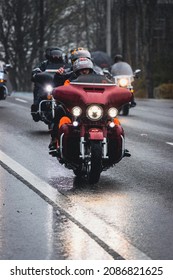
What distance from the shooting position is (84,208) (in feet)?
33.7

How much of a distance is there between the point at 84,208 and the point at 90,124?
183 centimetres

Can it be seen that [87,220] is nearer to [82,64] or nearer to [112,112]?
[112,112]

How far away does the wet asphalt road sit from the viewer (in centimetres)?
831

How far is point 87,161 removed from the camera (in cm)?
1178

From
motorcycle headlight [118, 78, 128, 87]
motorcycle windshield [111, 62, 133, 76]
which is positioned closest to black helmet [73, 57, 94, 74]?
motorcycle headlight [118, 78, 128, 87]

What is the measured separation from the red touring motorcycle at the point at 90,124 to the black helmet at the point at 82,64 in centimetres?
50

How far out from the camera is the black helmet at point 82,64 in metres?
12.6

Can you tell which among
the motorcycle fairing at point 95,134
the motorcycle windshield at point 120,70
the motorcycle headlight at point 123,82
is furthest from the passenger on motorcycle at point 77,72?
the motorcycle windshield at point 120,70

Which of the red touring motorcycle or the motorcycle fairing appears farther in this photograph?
the red touring motorcycle

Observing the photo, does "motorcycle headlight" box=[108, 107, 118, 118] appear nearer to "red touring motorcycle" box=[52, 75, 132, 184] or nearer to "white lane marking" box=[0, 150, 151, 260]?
"red touring motorcycle" box=[52, 75, 132, 184]

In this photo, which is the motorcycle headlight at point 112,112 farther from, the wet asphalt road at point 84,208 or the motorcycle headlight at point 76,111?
the wet asphalt road at point 84,208

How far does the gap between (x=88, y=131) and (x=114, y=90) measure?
Answer: 0.58m
